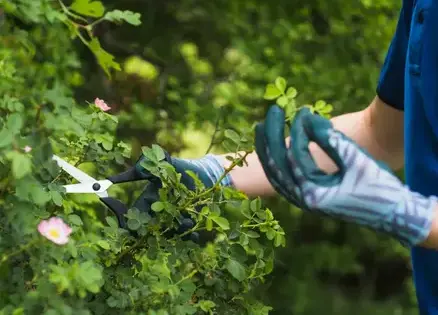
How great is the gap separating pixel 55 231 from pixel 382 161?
0.53m

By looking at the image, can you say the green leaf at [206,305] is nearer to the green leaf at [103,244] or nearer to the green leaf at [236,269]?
the green leaf at [236,269]

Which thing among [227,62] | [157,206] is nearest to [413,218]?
[157,206]

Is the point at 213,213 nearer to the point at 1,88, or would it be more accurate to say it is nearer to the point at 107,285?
the point at 107,285

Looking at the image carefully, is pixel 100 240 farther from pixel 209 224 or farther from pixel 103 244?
pixel 209 224

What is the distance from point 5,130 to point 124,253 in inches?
11.5

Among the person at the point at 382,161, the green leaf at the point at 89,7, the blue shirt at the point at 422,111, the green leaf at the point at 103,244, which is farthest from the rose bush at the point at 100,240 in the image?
the green leaf at the point at 89,7

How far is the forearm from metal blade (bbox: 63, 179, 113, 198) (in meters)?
0.27

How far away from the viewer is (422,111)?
129 cm

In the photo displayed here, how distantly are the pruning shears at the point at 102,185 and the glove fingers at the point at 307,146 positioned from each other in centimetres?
33

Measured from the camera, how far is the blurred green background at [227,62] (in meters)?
2.72

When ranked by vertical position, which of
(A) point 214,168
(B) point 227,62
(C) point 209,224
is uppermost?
(C) point 209,224

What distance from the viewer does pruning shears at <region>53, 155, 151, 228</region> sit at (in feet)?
3.92

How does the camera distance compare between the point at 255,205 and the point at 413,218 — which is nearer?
the point at 413,218

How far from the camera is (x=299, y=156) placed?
1015mm
